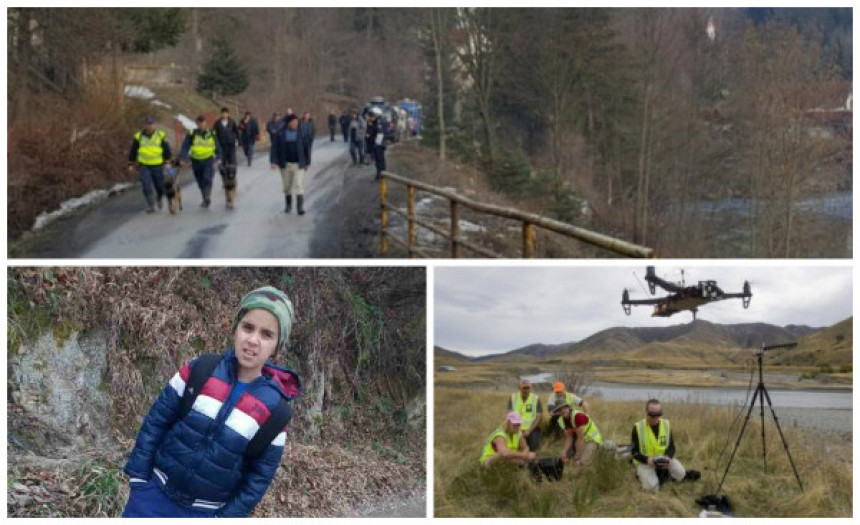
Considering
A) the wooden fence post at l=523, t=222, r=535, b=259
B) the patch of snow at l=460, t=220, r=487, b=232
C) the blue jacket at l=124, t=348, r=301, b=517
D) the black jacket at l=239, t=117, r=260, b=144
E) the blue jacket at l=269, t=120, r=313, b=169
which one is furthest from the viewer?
the black jacket at l=239, t=117, r=260, b=144

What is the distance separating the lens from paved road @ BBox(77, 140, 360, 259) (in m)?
13.1

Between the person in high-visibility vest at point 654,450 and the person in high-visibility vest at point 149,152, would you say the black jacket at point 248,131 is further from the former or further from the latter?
the person in high-visibility vest at point 654,450

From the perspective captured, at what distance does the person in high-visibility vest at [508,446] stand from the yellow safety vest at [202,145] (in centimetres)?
742

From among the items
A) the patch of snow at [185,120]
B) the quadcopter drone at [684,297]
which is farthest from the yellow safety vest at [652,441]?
the patch of snow at [185,120]

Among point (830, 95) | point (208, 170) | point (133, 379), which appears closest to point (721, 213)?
point (830, 95)

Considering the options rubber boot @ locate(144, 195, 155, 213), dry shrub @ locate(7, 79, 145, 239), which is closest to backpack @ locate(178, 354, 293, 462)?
rubber boot @ locate(144, 195, 155, 213)

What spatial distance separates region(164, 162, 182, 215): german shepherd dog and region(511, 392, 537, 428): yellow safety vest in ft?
24.4

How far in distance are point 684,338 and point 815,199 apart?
21.2m

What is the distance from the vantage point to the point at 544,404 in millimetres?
8602

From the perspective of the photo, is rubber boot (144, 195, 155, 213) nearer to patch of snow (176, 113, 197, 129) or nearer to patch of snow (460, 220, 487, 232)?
patch of snow (460, 220, 487, 232)

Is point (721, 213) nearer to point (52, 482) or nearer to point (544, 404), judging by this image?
point (544, 404)

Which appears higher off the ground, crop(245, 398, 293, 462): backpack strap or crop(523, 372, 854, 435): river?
crop(245, 398, 293, 462): backpack strap

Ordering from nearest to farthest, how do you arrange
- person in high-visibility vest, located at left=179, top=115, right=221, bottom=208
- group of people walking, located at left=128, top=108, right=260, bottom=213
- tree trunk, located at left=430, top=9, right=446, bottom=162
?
group of people walking, located at left=128, top=108, right=260, bottom=213, person in high-visibility vest, located at left=179, top=115, right=221, bottom=208, tree trunk, located at left=430, top=9, right=446, bottom=162

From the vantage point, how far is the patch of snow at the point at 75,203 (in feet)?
49.3
